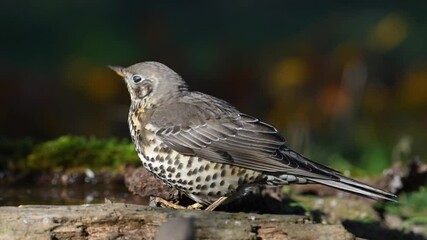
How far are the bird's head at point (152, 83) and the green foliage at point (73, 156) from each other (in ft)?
2.85

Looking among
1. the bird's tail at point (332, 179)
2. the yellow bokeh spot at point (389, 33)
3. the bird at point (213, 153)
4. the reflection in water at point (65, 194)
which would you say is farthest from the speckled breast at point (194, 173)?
the yellow bokeh spot at point (389, 33)

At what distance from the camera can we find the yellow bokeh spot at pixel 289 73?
1244cm

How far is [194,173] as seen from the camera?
6.09m

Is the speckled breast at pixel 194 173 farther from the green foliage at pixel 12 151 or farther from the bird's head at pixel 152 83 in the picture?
the green foliage at pixel 12 151

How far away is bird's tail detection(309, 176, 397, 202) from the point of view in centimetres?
596

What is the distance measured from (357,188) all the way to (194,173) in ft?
2.81

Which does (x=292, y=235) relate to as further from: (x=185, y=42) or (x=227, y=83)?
(x=185, y=42)

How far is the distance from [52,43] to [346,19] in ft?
12.4

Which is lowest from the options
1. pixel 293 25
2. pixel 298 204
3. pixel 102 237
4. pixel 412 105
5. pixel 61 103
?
pixel 102 237

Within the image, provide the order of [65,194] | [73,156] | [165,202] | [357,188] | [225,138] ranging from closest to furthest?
[357,188] < [165,202] < [225,138] < [65,194] < [73,156]

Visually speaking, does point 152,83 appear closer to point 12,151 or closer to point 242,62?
point 12,151

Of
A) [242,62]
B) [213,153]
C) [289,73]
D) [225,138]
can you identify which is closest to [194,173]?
[213,153]

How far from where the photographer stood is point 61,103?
39.2ft

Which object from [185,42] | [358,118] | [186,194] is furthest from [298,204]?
[185,42]
